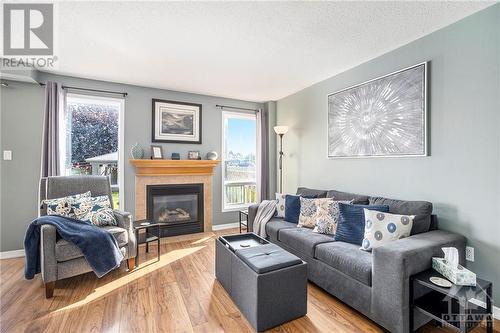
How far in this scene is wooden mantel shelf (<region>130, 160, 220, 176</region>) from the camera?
368 cm

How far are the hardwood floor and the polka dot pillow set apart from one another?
610mm

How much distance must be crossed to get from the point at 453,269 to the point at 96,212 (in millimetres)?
3275

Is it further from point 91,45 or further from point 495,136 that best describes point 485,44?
point 91,45

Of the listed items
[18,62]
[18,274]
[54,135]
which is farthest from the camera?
[54,135]

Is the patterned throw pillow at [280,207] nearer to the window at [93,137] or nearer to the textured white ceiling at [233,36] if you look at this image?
the textured white ceiling at [233,36]

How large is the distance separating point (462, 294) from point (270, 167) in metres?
3.56

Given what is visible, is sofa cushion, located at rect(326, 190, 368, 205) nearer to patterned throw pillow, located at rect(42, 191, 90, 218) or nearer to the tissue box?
the tissue box

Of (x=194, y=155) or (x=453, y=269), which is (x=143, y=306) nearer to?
(x=453, y=269)

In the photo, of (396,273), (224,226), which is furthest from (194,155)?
(396,273)

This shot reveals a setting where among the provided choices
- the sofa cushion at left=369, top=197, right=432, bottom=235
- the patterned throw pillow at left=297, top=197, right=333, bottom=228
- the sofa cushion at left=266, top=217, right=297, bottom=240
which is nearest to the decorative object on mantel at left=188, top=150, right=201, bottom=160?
the sofa cushion at left=266, top=217, right=297, bottom=240

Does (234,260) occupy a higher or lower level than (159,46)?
lower

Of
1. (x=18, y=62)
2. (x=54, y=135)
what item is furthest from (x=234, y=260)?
(x=18, y=62)

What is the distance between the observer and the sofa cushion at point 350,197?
2.72 m

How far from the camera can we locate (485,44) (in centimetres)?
194
